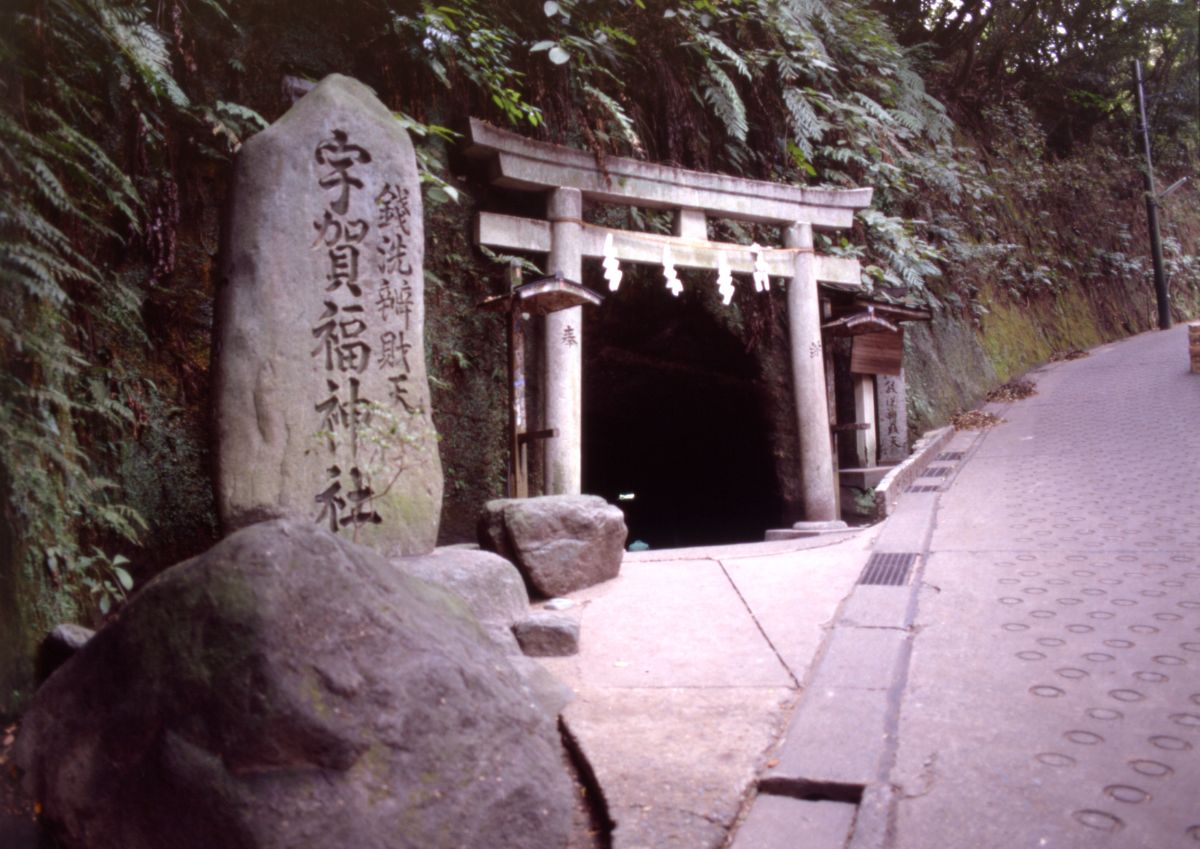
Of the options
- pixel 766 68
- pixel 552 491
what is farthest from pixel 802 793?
pixel 766 68

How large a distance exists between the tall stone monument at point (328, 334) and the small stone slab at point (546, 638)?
0.74 meters

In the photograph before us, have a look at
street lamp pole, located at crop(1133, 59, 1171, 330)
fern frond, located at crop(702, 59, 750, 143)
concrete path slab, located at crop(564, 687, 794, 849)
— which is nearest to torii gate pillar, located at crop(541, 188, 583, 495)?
fern frond, located at crop(702, 59, 750, 143)

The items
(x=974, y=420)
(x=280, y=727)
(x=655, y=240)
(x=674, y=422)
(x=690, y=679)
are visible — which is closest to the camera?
(x=280, y=727)

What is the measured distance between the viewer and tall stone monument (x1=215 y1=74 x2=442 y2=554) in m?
4.02

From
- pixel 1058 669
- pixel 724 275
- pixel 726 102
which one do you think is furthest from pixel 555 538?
pixel 726 102

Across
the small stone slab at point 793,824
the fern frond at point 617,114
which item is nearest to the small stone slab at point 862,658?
the small stone slab at point 793,824

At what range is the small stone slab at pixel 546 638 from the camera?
425 cm

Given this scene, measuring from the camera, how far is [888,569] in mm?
5781

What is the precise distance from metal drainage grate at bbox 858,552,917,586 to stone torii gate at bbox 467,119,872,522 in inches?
96.3

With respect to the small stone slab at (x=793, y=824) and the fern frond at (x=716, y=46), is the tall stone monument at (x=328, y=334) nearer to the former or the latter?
the small stone slab at (x=793, y=824)

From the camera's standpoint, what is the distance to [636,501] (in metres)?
14.9

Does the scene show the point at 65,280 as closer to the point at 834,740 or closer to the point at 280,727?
the point at 280,727

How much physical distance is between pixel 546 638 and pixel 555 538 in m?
1.39

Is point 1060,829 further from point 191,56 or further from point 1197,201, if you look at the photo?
point 1197,201
